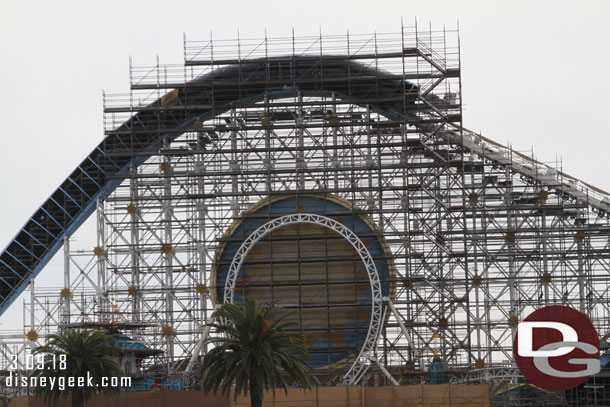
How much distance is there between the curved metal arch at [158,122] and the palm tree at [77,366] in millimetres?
18052

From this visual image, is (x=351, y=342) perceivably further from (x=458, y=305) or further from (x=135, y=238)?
(x=135, y=238)

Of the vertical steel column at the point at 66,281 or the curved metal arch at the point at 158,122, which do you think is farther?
the curved metal arch at the point at 158,122

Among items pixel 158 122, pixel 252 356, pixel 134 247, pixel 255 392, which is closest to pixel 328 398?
pixel 255 392

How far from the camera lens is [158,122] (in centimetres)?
9769

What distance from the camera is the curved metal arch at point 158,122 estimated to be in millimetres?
98312

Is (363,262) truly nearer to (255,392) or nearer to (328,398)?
(328,398)

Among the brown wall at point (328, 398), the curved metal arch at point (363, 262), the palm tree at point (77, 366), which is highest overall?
the curved metal arch at point (363, 262)

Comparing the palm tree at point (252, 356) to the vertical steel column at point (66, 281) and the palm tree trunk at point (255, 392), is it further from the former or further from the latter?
the vertical steel column at point (66, 281)

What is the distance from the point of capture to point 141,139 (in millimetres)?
99938

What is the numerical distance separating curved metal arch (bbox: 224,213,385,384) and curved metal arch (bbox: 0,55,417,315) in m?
9.87

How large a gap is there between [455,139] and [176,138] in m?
20.0

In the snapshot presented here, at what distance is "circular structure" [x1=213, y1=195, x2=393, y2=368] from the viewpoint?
93.9 meters

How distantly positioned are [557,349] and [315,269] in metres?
17.3

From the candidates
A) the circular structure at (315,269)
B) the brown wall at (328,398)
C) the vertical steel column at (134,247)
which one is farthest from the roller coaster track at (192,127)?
the brown wall at (328,398)
